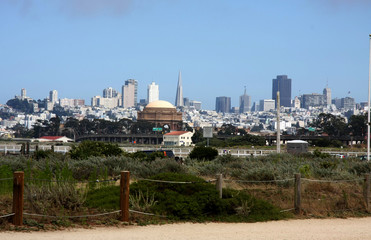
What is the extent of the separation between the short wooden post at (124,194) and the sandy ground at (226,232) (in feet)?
1.12

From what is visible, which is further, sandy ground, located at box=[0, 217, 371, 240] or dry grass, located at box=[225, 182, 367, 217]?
dry grass, located at box=[225, 182, 367, 217]

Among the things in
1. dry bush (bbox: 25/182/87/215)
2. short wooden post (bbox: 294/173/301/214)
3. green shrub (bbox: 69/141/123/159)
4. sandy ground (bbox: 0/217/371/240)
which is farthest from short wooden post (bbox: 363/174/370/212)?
green shrub (bbox: 69/141/123/159)

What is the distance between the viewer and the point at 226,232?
12039 millimetres

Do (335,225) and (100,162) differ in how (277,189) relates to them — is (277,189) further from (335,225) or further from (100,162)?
(100,162)

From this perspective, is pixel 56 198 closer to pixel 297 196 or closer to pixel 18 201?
pixel 18 201

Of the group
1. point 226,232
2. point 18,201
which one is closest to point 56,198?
point 18,201

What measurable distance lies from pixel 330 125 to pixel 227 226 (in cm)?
14741

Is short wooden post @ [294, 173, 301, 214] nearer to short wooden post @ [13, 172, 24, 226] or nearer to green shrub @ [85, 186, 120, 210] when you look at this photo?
green shrub @ [85, 186, 120, 210]

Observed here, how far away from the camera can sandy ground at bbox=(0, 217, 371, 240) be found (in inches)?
438

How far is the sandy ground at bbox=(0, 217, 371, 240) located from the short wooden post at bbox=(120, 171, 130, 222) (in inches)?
13.5

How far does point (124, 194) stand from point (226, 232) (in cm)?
212

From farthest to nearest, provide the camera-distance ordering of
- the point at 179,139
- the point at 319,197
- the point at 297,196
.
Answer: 1. the point at 179,139
2. the point at 319,197
3. the point at 297,196

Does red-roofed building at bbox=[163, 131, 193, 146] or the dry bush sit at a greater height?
the dry bush

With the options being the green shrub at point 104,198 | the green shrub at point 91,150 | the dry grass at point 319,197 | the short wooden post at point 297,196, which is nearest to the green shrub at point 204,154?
the green shrub at point 91,150
